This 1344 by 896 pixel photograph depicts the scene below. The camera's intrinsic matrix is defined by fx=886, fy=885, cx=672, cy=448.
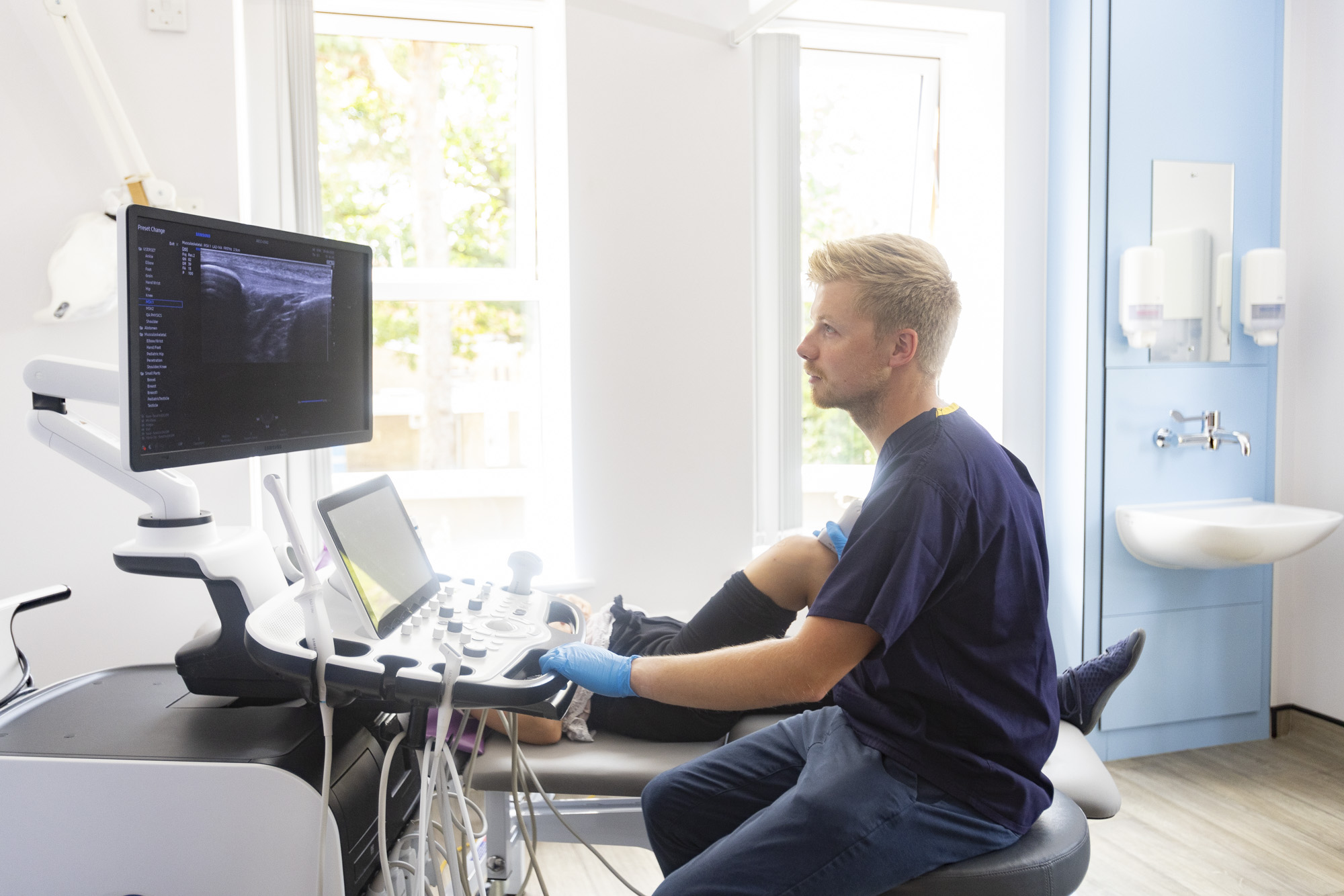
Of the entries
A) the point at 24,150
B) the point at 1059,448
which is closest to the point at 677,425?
the point at 1059,448

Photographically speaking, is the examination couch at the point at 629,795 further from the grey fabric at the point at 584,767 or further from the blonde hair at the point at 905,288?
the blonde hair at the point at 905,288

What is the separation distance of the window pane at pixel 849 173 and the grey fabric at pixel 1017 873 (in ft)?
6.01

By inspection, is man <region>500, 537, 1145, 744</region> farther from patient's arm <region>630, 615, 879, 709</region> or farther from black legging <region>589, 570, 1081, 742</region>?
patient's arm <region>630, 615, 879, 709</region>

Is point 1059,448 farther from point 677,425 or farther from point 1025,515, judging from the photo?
point 1025,515

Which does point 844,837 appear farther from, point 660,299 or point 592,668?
point 660,299

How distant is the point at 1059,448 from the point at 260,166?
2443 mm

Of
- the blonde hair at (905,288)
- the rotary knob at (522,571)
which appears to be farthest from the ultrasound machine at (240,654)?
the blonde hair at (905,288)

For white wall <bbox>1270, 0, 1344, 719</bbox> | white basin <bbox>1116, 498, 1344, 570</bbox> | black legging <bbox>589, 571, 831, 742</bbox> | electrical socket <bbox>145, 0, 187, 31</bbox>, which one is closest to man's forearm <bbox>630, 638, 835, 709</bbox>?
black legging <bbox>589, 571, 831, 742</bbox>

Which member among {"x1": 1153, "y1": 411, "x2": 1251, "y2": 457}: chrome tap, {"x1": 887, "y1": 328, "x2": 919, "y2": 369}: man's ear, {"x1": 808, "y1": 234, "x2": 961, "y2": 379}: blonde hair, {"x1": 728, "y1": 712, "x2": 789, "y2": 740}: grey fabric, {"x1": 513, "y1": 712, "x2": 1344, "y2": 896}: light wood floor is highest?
{"x1": 808, "y1": 234, "x2": 961, "y2": 379}: blonde hair

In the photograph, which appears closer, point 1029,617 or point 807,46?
point 1029,617

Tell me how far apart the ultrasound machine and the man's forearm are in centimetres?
15

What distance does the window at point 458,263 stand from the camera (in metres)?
2.55

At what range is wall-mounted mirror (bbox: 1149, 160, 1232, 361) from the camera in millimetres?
2588

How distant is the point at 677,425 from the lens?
251cm
